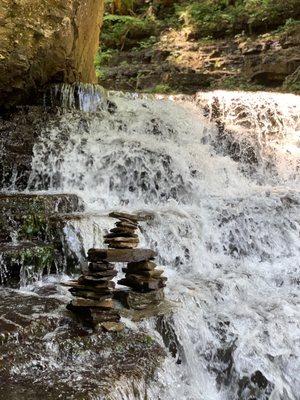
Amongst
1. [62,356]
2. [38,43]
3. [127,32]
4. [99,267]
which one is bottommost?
[62,356]

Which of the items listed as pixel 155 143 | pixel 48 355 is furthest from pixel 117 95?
pixel 48 355

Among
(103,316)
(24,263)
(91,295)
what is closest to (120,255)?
(91,295)

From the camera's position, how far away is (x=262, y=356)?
13.7ft

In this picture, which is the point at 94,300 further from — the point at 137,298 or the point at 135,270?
the point at 135,270

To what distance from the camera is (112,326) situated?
3.67m

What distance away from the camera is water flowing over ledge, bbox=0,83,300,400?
13.4 feet

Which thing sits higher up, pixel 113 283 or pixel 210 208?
pixel 210 208

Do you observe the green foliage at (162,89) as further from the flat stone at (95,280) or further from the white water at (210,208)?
the flat stone at (95,280)

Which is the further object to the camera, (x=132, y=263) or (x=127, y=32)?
(x=127, y=32)

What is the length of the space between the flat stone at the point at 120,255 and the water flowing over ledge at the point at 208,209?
56cm

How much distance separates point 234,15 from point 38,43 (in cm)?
1060

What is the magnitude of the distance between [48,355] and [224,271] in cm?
309

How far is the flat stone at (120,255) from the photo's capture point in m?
3.84

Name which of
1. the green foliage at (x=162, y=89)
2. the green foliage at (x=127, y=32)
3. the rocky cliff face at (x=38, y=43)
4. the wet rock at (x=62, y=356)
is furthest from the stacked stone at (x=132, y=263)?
the green foliage at (x=127, y=32)
